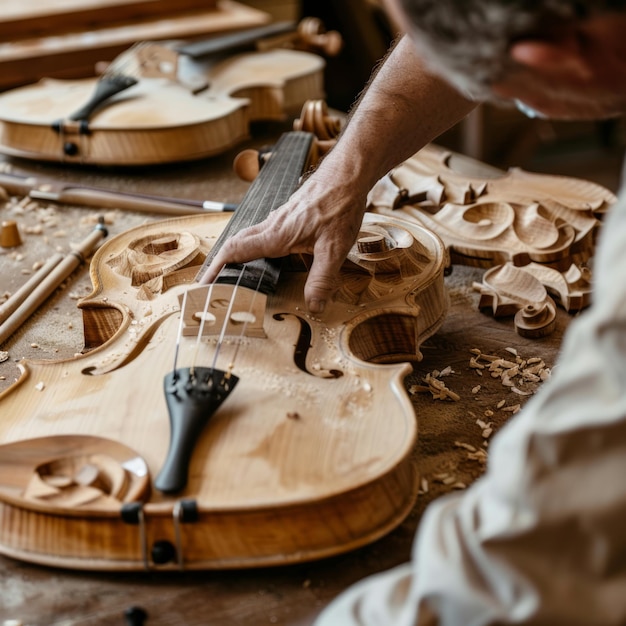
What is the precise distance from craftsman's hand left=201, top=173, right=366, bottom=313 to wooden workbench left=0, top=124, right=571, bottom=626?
221 millimetres

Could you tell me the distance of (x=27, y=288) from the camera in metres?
1.61

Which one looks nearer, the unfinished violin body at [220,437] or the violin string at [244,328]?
the unfinished violin body at [220,437]

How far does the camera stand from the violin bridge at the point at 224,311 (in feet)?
3.82

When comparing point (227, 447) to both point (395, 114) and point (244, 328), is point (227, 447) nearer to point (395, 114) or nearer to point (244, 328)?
point (244, 328)

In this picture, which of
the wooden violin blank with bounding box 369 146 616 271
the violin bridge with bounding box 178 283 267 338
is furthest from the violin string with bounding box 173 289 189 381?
the wooden violin blank with bounding box 369 146 616 271

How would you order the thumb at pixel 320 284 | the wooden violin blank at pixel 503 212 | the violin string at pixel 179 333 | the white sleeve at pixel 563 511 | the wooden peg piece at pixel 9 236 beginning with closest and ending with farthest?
1. the white sleeve at pixel 563 511
2. the violin string at pixel 179 333
3. the thumb at pixel 320 284
4. the wooden violin blank at pixel 503 212
5. the wooden peg piece at pixel 9 236

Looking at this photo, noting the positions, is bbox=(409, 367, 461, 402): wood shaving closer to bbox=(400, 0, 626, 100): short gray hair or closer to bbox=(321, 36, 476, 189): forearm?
bbox=(321, 36, 476, 189): forearm

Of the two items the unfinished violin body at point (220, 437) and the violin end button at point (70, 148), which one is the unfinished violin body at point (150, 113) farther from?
the unfinished violin body at point (220, 437)

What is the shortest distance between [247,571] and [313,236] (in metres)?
0.58

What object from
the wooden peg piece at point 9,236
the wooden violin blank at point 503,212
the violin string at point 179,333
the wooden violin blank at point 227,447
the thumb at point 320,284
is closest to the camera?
the wooden violin blank at point 227,447

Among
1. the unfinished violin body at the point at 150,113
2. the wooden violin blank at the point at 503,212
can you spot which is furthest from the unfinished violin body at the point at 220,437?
the unfinished violin body at the point at 150,113

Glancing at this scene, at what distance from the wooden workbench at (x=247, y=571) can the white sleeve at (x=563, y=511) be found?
10.7 inches

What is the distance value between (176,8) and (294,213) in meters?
2.26

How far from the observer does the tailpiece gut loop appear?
2.96 ft
